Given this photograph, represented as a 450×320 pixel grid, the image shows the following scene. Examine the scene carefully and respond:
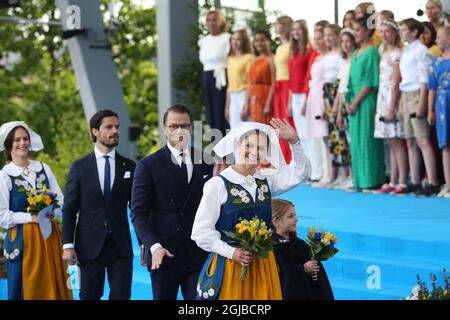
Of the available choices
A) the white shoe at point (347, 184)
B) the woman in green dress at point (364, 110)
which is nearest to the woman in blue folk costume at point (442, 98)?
the woman in green dress at point (364, 110)

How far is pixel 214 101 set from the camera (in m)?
13.5

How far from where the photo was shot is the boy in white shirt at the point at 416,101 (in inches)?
412

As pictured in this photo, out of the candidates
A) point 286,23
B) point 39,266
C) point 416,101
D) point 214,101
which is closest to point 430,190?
point 416,101

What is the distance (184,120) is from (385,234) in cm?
265

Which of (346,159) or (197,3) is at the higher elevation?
(197,3)

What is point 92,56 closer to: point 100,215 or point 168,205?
point 100,215

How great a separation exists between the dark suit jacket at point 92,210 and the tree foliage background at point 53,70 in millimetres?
16228

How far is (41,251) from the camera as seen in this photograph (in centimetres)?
810

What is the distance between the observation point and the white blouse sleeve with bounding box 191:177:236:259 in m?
5.92

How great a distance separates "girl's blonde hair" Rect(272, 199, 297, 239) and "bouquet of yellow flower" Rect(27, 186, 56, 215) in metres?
2.23

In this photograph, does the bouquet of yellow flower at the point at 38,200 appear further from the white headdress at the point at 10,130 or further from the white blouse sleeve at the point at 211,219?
the white blouse sleeve at the point at 211,219
